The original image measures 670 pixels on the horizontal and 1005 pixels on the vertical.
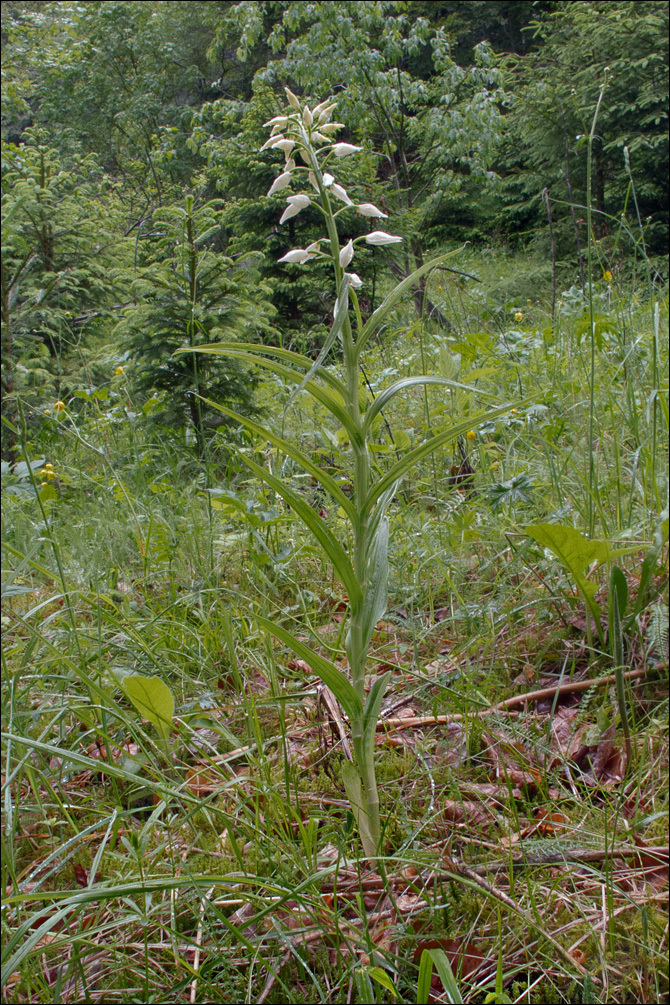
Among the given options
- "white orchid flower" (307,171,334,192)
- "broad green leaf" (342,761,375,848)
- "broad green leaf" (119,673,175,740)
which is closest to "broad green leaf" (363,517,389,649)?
"broad green leaf" (342,761,375,848)

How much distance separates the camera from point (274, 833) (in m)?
0.94

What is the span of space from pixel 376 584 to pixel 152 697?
0.40 m

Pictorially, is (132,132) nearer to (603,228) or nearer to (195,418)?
(603,228)

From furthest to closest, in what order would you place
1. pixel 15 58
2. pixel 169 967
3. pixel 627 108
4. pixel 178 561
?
pixel 15 58 < pixel 627 108 < pixel 178 561 < pixel 169 967

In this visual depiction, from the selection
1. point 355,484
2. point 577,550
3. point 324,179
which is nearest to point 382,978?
point 355,484

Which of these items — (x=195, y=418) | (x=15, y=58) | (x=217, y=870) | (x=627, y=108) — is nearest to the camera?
(x=217, y=870)

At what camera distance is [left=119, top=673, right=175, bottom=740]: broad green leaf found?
931mm

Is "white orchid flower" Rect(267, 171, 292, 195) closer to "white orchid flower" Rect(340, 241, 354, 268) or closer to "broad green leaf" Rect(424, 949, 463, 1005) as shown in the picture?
"white orchid flower" Rect(340, 241, 354, 268)

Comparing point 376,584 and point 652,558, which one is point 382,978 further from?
point 652,558

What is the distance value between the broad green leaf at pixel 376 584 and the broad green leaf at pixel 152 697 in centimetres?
33

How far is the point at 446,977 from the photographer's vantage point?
60 cm

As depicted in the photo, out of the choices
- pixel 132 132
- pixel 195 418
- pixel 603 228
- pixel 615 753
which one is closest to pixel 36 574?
pixel 195 418

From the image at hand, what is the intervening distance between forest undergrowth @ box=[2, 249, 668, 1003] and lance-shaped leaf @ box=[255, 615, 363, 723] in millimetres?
38

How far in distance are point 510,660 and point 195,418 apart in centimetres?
201
